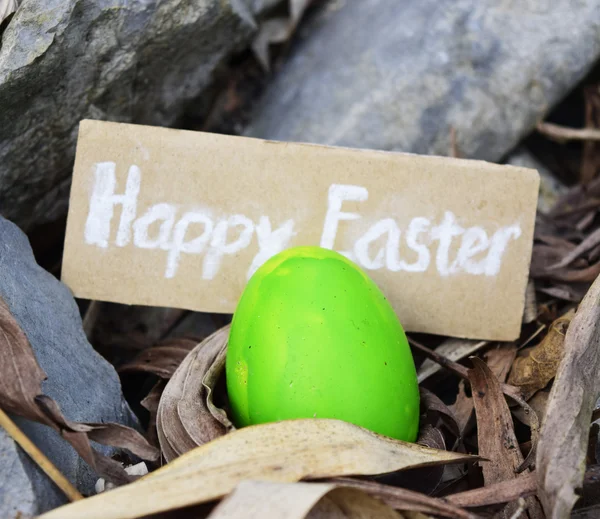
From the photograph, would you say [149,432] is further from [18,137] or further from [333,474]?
[18,137]

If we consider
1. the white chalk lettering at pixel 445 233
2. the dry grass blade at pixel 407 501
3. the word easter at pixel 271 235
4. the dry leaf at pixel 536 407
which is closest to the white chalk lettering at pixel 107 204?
the word easter at pixel 271 235

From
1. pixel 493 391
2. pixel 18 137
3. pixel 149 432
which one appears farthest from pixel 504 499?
pixel 18 137

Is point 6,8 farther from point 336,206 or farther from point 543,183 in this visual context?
point 543,183

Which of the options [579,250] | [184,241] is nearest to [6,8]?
[184,241]

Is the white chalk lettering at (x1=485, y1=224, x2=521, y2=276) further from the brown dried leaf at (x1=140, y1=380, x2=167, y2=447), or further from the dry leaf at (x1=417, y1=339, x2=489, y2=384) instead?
the brown dried leaf at (x1=140, y1=380, x2=167, y2=447)

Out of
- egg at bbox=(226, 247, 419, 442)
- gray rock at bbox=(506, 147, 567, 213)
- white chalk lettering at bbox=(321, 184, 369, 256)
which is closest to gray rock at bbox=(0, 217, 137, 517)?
egg at bbox=(226, 247, 419, 442)

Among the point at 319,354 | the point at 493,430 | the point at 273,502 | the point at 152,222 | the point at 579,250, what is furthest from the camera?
the point at 579,250

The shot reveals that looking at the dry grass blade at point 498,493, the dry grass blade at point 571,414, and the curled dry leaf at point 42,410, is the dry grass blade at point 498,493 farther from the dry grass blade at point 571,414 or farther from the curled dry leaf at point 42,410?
the curled dry leaf at point 42,410
